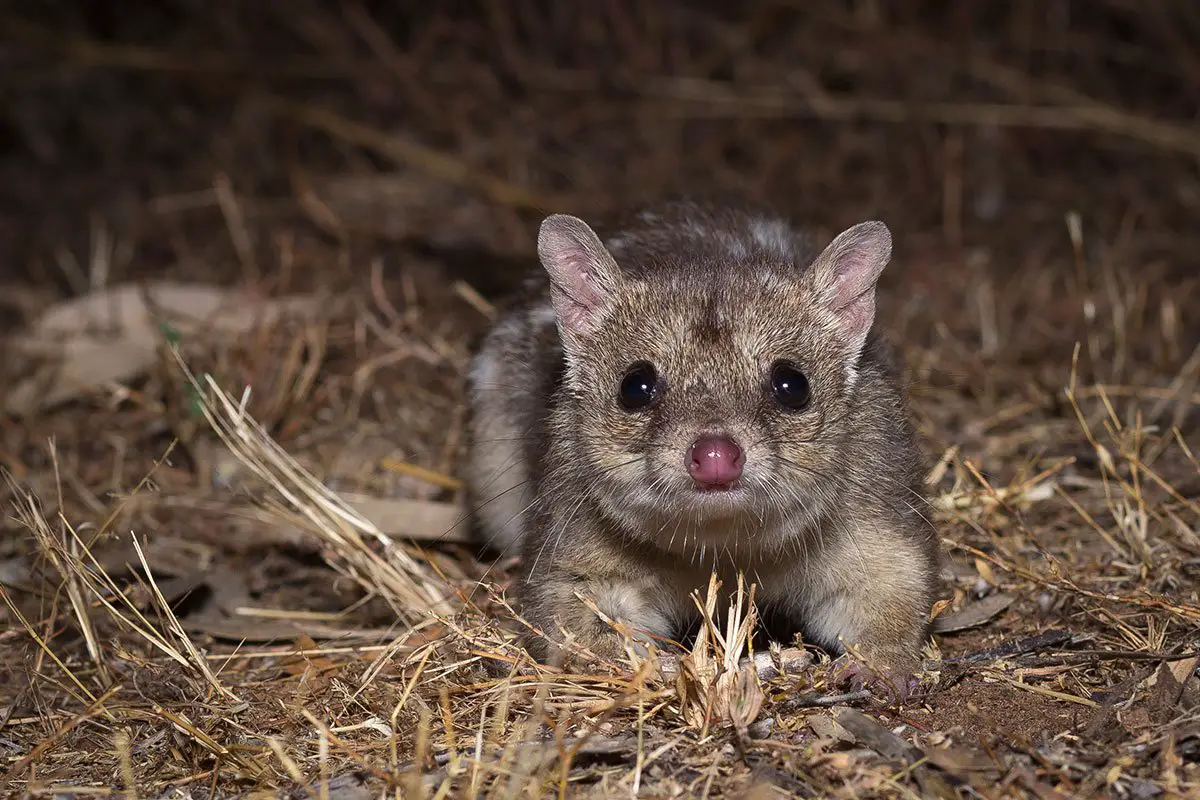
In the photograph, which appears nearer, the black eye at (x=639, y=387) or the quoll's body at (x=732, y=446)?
the quoll's body at (x=732, y=446)

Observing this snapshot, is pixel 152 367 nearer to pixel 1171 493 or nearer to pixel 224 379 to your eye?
pixel 224 379

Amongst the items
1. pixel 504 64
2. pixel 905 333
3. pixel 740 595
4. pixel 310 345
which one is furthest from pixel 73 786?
pixel 504 64

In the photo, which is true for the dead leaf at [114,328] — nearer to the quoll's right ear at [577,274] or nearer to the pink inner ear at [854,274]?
the quoll's right ear at [577,274]

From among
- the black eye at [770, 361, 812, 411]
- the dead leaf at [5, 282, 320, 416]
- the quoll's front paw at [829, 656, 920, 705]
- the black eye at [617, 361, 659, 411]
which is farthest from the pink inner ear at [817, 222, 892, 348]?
the dead leaf at [5, 282, 320, 416]

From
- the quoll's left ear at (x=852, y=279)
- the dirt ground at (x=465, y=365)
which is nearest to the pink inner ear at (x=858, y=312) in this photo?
the quoll's left ear at (x=852, y=279)

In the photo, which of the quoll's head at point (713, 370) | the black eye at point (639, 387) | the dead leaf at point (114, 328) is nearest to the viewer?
the quoll's head at point (713, 370)

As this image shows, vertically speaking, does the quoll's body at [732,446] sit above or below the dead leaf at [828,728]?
above

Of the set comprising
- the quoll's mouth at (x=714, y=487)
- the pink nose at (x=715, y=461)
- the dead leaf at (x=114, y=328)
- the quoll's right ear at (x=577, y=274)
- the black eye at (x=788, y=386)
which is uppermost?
the quoll's right ear at (x=577, y=274)

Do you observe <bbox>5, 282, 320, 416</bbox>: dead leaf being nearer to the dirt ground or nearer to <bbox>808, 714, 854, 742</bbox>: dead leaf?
the dirt ground
